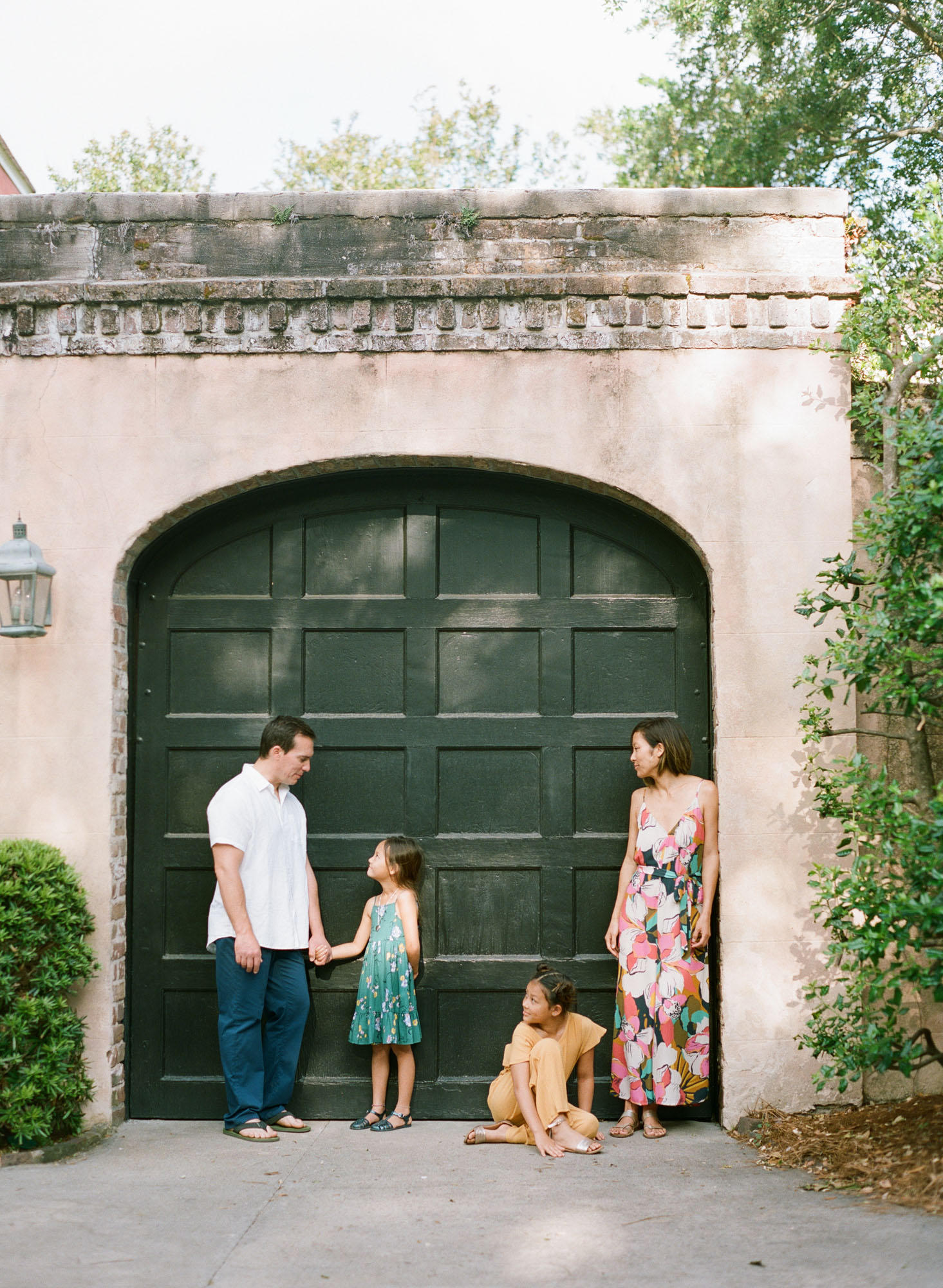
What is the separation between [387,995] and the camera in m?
5.20

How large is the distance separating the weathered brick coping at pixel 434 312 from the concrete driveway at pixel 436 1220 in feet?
12.1

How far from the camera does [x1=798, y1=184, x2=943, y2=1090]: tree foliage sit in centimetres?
431

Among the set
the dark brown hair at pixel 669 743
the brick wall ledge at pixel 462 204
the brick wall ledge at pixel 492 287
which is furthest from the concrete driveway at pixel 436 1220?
the brick wall ledge at pixel 462 204

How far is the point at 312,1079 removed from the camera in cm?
546

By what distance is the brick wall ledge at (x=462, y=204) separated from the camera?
18.0ft

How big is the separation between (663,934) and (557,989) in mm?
563

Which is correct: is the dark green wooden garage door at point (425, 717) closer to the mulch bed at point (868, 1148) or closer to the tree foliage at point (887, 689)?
the tree foliage at point (887, 689)

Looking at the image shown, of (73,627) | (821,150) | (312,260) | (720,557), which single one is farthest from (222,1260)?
(821,150)

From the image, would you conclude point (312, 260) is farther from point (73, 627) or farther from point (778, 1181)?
point (778, 1181)

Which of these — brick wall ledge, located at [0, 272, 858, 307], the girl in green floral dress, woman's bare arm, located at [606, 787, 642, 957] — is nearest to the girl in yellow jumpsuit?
woman's bare arm, located at [606, 787, 642, 957]

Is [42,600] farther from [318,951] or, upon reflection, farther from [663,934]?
[663,934]

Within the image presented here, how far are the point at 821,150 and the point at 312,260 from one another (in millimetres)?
10381

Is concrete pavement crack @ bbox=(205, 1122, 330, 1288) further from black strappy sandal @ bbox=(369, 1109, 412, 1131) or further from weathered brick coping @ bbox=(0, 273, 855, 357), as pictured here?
weathered brick coping @ bbox=(0, 273, 855, 357)

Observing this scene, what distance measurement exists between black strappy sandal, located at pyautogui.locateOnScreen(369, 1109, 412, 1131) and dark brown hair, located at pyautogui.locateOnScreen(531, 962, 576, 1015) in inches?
36.5
